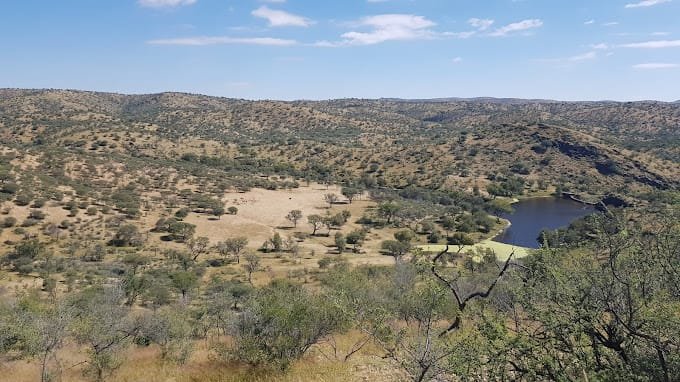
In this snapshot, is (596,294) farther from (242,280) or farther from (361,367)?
(242,280)

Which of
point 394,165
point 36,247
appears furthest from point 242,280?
point 394,165

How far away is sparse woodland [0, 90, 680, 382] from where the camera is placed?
10.3m

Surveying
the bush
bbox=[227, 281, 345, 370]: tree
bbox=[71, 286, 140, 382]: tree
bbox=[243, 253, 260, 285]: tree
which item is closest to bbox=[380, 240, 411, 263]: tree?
bbox=[243, 253, 260, 285]: tree

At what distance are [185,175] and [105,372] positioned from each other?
95.3m

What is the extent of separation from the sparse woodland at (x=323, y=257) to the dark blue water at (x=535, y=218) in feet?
12.6

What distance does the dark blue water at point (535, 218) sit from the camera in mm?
86312

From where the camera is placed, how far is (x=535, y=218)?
3962 inches

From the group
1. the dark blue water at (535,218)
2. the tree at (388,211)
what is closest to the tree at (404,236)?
the tree at (388,211)

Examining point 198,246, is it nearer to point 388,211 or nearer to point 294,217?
point 294,217

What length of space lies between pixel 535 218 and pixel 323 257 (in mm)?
56856

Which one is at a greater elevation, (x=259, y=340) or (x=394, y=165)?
(x=259, y=340)

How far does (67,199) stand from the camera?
253 ft

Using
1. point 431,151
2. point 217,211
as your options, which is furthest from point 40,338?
point 431,151

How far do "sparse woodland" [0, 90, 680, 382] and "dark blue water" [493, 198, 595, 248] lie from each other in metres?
3.84
